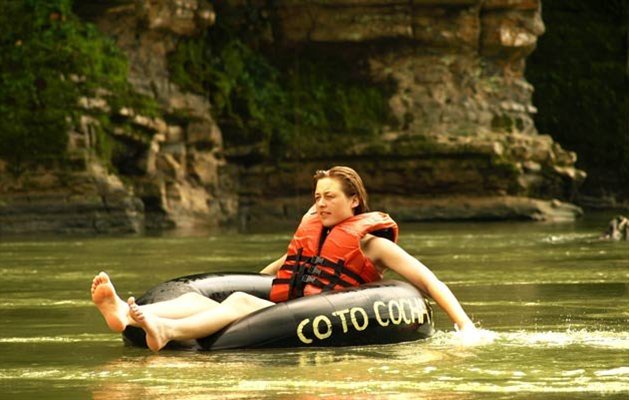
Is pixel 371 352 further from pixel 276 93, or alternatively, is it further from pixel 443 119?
pixel 276 93

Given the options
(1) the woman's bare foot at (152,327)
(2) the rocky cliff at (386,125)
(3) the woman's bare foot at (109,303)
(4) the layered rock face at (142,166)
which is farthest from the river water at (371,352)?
(2) the rocky cliff at (386,125)

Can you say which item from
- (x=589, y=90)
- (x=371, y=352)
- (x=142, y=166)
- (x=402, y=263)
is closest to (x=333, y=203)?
(x=402, y=263)

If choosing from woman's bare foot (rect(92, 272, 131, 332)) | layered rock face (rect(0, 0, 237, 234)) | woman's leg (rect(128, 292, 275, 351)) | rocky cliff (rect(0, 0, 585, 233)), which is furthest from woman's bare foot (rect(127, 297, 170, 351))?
rocky cliff (rect(0, 0, 585, 233))

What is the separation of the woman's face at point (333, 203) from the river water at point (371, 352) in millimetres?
830

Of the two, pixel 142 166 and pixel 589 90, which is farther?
pixel 589 90

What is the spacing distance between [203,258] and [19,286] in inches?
169

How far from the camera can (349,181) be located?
8469 mm

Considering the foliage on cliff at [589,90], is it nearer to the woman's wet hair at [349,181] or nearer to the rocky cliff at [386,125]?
the rocky cliff at [386,125]

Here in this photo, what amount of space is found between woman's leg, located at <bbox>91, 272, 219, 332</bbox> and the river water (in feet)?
0.67

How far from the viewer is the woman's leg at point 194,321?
25.3ft

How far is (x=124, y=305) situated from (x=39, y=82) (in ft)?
58.4

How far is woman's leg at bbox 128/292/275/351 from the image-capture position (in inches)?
304

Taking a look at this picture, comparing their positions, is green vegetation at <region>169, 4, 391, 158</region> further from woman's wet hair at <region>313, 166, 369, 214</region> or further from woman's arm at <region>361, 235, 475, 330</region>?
woman's arm at <region>361, 235, 475, 330</region>

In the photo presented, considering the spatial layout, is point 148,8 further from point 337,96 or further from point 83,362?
point 83,362
